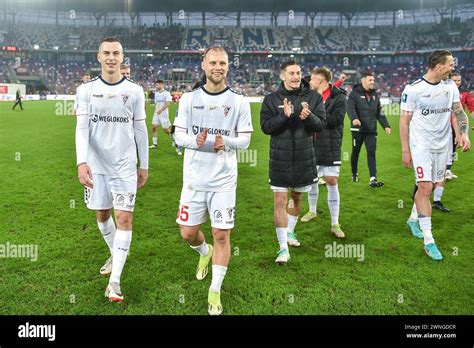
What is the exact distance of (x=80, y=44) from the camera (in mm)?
68438

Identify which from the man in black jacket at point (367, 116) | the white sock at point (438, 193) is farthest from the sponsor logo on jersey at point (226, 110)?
the man in black jacket at point (367, 116)

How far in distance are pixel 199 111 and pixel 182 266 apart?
206cm

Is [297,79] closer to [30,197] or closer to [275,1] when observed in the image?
[30,197]

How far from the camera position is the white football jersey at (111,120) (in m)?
4.22

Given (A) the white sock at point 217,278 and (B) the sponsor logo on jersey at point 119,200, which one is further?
(B) the sponsor logo on jersey at point 119,200

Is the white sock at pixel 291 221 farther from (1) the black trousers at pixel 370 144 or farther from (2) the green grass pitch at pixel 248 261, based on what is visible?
(1) the black trousers at pixel 370 144

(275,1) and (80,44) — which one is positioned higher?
(275,1)

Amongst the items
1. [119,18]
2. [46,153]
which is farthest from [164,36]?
[46,153]

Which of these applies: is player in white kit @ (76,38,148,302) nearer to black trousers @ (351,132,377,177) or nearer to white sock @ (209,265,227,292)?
white sock @ (209,265,227,292)

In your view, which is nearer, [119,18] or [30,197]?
[30,197]

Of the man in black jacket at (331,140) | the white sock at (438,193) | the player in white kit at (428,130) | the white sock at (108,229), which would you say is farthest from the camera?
the white sock at (438,193)
